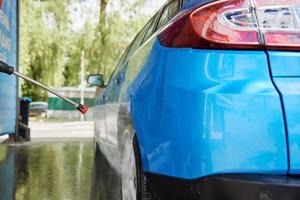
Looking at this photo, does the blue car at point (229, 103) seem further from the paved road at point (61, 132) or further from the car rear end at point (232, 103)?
the paved road at point (61, 132)

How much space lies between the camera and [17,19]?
9.80 metres

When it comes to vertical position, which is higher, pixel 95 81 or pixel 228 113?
pixel 95 81

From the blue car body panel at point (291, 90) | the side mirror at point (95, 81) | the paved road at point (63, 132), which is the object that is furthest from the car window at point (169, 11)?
the paved road at point (63, 132)

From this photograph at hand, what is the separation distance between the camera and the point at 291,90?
2322mm

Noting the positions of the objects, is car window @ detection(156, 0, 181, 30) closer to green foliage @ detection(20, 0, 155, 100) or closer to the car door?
the car door

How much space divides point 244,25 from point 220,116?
472 millimetres

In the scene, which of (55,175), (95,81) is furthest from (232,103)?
(95,81)

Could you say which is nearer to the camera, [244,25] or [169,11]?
[244,25]

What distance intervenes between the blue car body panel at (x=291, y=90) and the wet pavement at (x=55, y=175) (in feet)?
10.1

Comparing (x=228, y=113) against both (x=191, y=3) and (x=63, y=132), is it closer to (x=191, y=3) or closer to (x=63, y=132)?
(x=191, y=3)

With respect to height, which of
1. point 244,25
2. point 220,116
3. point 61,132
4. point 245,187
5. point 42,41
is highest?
point 42,41

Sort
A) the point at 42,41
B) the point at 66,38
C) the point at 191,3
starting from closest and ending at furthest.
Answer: the point at 191,3
the point at 42,41
the point at 66,38

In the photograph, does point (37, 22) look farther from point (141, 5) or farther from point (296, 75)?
point (296, 75)

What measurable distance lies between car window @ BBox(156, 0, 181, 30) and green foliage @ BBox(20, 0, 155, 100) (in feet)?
66.8
